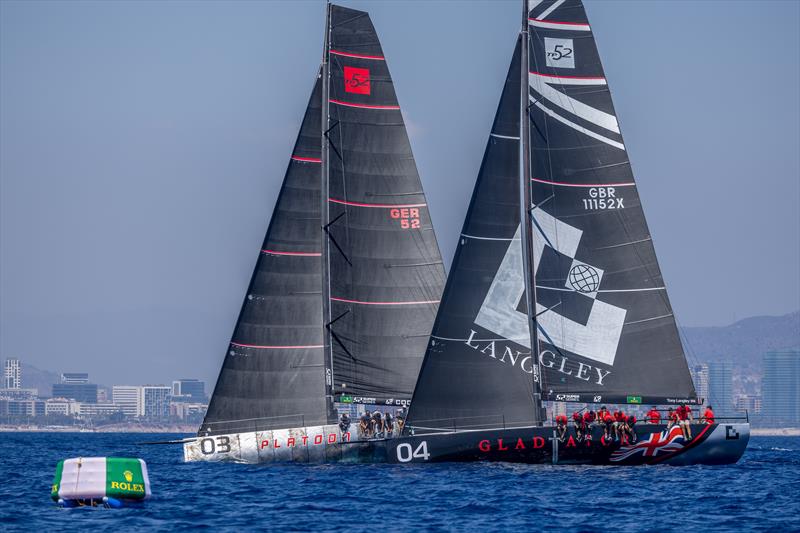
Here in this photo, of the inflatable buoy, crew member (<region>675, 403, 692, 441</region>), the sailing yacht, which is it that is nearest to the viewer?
the inflatable buoy

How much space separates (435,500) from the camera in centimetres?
3584

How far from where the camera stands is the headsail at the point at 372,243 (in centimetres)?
4900

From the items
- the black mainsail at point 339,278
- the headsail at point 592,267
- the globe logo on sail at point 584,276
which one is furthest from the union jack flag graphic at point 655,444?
the black mainsail at point 339,278

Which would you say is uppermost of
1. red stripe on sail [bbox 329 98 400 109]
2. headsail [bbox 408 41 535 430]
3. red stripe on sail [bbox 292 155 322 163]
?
red stripe on sail [bbox 329 98 400 109]

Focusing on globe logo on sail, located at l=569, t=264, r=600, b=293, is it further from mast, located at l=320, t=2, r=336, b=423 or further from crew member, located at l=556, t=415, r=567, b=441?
mast, located at l=320, t=2, r=336, b=423

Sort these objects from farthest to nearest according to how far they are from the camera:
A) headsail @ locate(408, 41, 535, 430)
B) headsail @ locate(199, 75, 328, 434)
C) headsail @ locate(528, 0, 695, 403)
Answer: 1. headsail @ locate(199, 75, 328, 434)
2. headsail @ locate(528, 0, 695, 403)
3. headsail @ locate(408, 41, 535, 430)

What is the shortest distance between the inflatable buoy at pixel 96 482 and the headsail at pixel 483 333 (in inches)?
450

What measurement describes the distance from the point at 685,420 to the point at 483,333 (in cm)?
650

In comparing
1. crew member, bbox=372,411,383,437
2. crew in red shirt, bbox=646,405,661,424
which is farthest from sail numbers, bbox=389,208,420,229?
crew in red shirt, bbox=646,405,661,424

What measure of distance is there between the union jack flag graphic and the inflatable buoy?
606 inches

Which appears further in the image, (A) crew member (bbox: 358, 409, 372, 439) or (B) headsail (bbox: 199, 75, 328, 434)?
(A) crew member (bbox: 358, 409, 372, 439)

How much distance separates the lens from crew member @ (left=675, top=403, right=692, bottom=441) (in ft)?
141

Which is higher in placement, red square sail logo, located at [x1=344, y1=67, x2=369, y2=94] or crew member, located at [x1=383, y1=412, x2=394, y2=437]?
red square sail logo, located at [x1=344, y1=67, x2=369, y2=94]

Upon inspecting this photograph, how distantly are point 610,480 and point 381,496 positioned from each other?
7.25 meters
